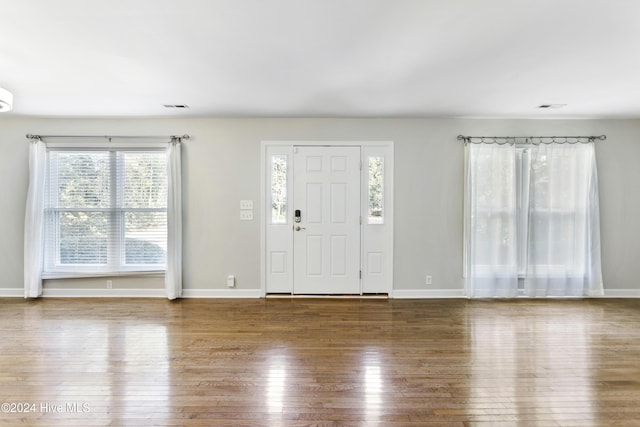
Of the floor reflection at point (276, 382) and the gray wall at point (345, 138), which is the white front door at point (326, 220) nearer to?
the gray wall at point (345, 138)

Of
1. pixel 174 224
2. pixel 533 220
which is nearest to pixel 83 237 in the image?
pixel 174 224

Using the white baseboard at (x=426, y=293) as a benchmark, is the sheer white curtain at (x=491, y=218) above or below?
above

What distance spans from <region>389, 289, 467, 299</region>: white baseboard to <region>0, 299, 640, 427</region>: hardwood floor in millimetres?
384

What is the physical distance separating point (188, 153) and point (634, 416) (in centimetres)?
498

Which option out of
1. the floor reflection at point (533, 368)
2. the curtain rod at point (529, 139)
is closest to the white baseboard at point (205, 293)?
the floor reflection at point (533, 368)

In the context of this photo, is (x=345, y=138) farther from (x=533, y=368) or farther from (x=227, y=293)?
(x=533, y=368)

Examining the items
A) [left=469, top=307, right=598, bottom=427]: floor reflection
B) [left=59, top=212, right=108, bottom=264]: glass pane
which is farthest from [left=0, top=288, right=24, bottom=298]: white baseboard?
[left=469, top=307, right=598, bottom=427]: floor reflection

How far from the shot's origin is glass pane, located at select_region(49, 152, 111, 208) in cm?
439

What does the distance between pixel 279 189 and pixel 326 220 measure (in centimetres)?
79

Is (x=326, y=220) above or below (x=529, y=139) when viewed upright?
below

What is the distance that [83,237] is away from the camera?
14.5ft

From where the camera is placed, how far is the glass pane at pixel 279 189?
14.5ft

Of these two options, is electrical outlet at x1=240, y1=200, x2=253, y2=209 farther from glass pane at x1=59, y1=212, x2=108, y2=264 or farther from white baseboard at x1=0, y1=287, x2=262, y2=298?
glass pane at x1=59, y1=212, x2=108, y2=264

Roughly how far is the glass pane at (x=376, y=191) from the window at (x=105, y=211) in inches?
112
